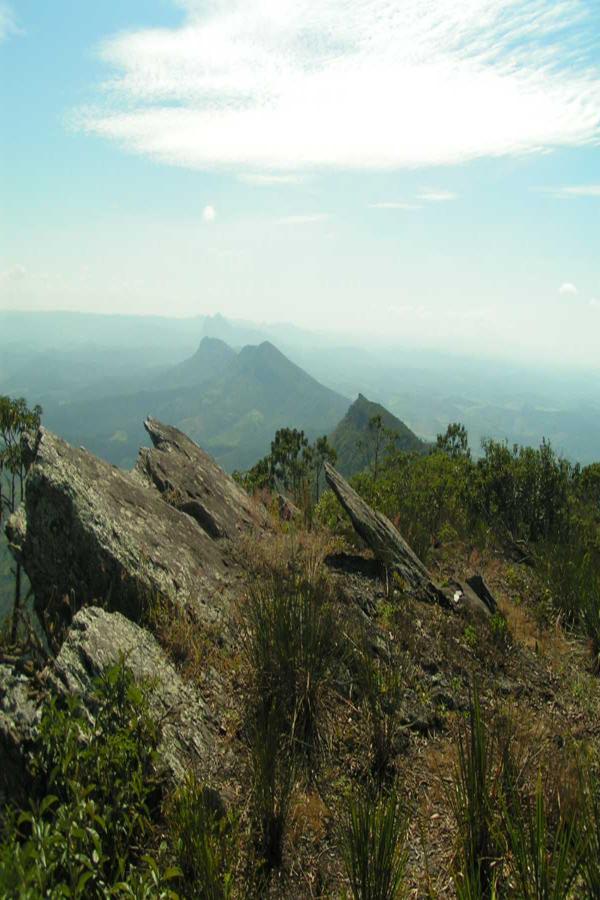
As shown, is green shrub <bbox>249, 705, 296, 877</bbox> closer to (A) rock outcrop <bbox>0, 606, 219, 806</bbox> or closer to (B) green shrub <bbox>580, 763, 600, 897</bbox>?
(A) rock outcrop <bbox>0, 606, 219, 806</bbox>

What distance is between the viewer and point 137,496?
7812 millimetres

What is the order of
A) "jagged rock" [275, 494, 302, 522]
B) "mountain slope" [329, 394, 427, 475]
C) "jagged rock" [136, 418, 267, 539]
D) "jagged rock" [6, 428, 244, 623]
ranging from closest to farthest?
1. "jagged rock" [6, 428, 244, 623]
2. "jagged rock" [136, 418, 267, 539]
3. "jagged rock" [275, 494, 302, 522]
4. "mountain slope" [329, 394, 427, 475]

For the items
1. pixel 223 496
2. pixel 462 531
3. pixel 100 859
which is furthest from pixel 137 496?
pixel 462 531

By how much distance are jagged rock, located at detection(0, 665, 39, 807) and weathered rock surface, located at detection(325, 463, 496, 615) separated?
5199mm

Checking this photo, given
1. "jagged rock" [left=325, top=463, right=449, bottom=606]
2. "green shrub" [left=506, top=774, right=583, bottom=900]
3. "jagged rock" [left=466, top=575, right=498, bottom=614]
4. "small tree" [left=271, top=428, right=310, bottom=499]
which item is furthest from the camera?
"small tree" [left=271, top=428, right=310, bottom=499]

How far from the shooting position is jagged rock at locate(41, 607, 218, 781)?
4016 mm

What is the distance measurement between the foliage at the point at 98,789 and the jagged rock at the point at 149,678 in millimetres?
286

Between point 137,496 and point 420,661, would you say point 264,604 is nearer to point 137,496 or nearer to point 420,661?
point 420,661

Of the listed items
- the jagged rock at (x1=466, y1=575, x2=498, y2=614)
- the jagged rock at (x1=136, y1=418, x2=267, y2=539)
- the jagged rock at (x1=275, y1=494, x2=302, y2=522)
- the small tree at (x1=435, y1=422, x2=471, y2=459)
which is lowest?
the jagged rock at (x1=466, y1=575, x2=498, y2=614)

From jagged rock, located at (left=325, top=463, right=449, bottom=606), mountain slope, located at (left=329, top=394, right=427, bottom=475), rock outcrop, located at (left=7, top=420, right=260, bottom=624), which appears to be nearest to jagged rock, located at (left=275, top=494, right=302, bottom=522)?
jagged rock, located at (left=325, top=463, right=449, bottom=606)

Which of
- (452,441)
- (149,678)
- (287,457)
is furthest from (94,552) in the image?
(287,457)

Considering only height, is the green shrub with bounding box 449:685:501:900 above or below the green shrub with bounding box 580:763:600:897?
below

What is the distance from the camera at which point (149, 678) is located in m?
4.36

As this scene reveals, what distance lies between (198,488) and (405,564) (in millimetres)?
4367
